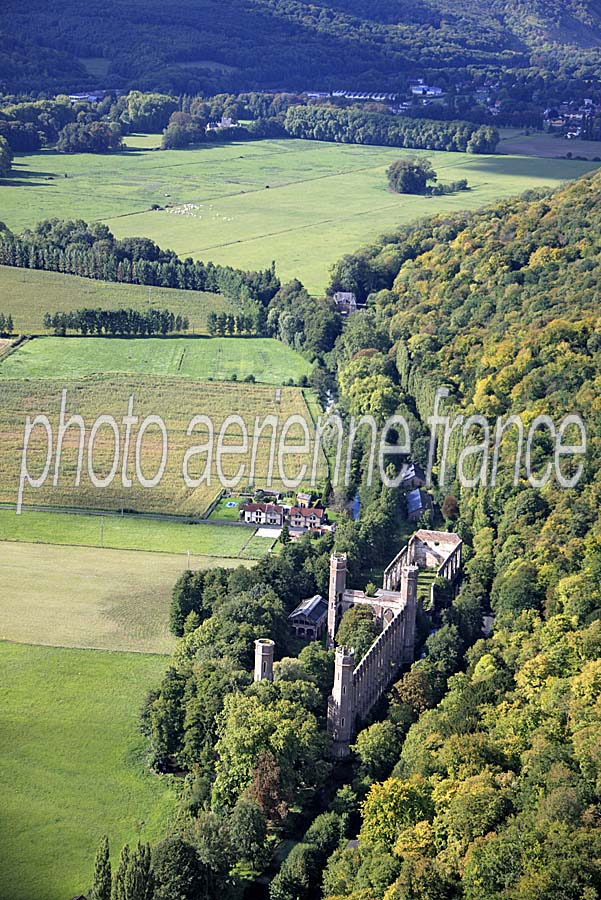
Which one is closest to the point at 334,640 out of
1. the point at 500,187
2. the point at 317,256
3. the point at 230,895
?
the point at 230,895

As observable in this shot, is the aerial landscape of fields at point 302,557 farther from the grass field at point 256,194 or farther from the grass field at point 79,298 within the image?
the grass field at point 256,194

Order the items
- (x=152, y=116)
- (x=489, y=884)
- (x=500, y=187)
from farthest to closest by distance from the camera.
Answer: (x=152, y=116)
(x=500, y=187)
(x=489, y=884)

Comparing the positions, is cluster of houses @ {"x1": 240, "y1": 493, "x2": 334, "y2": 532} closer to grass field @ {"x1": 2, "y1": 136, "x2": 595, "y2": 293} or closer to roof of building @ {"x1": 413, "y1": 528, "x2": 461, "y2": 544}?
roof of building @ {"x1": 413, "y1": 528, "x2": 461, "y2": 544}

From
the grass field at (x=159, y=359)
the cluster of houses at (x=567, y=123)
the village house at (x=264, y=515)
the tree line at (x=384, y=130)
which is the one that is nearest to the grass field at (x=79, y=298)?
the grass field at (x=159, y=359)

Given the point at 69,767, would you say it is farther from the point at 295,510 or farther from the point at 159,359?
the point at 159,359

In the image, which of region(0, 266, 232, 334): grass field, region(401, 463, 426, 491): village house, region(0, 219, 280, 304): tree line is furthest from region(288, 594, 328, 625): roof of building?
region(0, 219, 280, 304): tree line

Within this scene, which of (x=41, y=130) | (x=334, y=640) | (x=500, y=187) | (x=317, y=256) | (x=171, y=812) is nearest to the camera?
(x=171, y=812)

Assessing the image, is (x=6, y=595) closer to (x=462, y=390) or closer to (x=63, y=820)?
(x=63, y=820)
